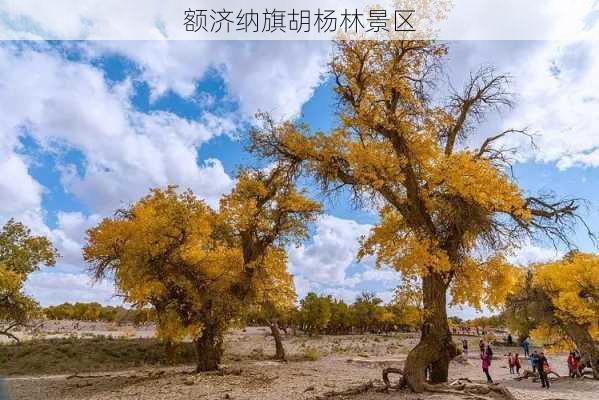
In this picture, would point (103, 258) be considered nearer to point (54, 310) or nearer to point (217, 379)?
point (217, 379)

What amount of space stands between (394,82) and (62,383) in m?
17.6

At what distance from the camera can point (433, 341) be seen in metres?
13.5

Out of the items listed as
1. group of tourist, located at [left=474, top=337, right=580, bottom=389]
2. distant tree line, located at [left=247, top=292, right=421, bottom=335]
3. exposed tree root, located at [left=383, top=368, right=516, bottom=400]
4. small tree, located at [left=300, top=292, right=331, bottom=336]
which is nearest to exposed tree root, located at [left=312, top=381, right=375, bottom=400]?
exposed tree root, located at [left=383, top=368, right=516, bottom=400]

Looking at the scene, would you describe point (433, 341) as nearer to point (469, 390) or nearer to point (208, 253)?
point (469, 390)

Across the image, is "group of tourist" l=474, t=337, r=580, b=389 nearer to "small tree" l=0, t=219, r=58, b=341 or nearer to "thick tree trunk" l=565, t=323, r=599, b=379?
"thick tree trunk" l=565, t=323, r=599, b=379

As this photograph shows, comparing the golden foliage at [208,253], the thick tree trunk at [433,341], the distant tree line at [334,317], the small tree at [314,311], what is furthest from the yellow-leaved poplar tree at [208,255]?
the small tree at [314,311]

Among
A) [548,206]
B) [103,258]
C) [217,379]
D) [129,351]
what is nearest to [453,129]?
[548,206]

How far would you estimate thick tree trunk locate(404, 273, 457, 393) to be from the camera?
43.2 ft

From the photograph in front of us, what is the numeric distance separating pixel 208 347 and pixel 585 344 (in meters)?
17.4

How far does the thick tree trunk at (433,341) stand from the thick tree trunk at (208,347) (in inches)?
350

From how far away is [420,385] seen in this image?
12.8 m

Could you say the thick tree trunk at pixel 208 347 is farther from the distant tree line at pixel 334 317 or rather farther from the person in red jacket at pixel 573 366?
the distant tree line at pixel 334 317

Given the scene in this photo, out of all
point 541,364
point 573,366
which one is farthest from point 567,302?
point 541,364

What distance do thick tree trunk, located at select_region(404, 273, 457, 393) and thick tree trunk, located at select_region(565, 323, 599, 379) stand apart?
12.5 m
